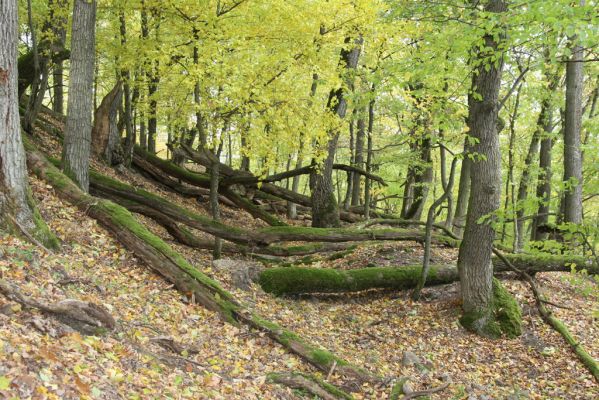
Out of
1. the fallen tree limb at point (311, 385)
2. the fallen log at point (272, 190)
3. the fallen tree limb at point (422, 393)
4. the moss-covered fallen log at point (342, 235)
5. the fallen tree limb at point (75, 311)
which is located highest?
the fallen log at point (272, 190)

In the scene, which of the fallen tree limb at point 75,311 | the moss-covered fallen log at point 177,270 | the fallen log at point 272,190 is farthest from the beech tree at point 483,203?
the fallen log at point 272,190

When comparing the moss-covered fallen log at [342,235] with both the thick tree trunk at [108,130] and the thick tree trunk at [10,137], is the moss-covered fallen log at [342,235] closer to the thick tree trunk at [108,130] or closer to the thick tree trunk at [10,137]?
the thick tree trunk at [10,137]

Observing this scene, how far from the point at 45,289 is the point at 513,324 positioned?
7955 mm

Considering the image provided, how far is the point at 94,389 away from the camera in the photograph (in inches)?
146

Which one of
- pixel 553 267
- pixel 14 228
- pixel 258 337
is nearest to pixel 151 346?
pixel 258 337

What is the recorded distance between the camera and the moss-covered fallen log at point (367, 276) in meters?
9.70

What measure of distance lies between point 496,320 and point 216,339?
18.3 ft

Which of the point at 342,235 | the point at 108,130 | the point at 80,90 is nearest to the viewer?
the point at 80,90

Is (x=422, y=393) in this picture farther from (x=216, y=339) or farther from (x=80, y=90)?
(x=80, y=90)

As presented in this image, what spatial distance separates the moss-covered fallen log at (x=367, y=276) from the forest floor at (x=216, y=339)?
0.94 feet

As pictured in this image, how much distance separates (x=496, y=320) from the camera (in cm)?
891

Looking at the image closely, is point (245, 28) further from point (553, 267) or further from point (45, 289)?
point (553, 267)

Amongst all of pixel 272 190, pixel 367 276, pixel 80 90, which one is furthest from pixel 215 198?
pixel 272 190

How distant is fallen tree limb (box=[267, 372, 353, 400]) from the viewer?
227 inches
